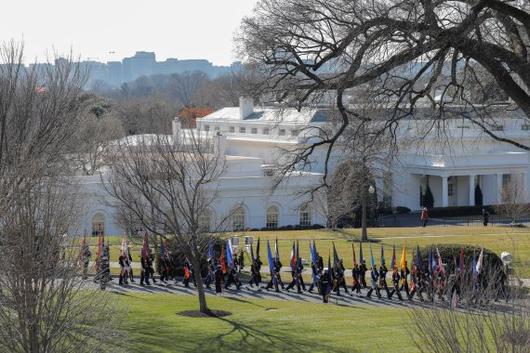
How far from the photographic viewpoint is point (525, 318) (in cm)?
1288

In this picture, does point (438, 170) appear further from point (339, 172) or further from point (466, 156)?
point (339, 172)

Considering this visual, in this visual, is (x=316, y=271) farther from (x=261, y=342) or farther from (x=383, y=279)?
(x=261, y=342)

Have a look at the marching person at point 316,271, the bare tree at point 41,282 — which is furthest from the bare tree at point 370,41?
the marching person at point 316,271

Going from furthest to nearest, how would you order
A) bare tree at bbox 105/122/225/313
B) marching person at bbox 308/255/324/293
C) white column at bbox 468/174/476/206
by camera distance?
white column at bbox 468/174/476/206
marching person at bbox 308/255/324/293
bare tree at bbox 105/122/225/313

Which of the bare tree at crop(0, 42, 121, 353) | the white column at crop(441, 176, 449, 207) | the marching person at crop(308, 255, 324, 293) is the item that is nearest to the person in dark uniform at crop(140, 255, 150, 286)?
the marching person at crop(308, 255, 324, 293)

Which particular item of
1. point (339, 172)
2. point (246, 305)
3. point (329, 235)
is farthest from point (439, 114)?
point (329, 235)

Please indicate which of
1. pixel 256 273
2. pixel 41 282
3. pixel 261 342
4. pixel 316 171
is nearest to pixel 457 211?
pixel 316 171

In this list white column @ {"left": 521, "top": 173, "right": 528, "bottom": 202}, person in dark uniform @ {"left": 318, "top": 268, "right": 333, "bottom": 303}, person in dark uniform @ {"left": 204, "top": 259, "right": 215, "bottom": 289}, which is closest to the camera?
person in dark uniform @ {"left": 318, "top": 268, "right": 333, "bottom": 303}

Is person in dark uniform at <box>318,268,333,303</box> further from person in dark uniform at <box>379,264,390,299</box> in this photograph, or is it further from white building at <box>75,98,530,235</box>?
white building at <box>75,98,530,235</box>

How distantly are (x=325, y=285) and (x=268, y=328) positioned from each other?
19.3 feet

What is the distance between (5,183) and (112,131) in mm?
53584

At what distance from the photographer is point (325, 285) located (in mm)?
29484

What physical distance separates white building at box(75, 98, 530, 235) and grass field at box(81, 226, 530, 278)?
5.05 m

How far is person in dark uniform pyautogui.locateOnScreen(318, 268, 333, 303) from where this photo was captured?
29375 mm
